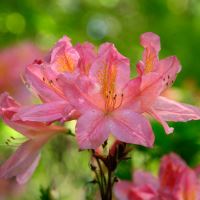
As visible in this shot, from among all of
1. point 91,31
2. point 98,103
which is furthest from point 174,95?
point 91,31

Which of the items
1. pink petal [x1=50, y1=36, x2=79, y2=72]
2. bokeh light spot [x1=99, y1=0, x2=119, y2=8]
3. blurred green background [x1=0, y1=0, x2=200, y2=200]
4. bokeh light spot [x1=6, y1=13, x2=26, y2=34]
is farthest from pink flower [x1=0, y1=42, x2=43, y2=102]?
bokeh light spot [x1=99, y1=0, x2=119, y2=8]

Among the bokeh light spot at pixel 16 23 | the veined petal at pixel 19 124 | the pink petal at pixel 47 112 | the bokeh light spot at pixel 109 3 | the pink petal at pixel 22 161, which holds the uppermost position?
the pink petal at pixel 47 112

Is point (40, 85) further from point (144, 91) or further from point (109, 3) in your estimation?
point (109, 3)

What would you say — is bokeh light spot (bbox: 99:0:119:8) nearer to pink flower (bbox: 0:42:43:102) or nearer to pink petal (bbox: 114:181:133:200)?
pink flower (bbox: 0:42:43:102)

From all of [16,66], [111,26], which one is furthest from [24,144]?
[111,26]

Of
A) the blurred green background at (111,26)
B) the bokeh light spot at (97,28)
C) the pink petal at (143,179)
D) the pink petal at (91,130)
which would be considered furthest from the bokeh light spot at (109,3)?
the pink petal at (91,130)

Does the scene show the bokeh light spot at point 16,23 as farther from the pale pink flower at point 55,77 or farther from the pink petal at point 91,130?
the pink petal at point 91,130
